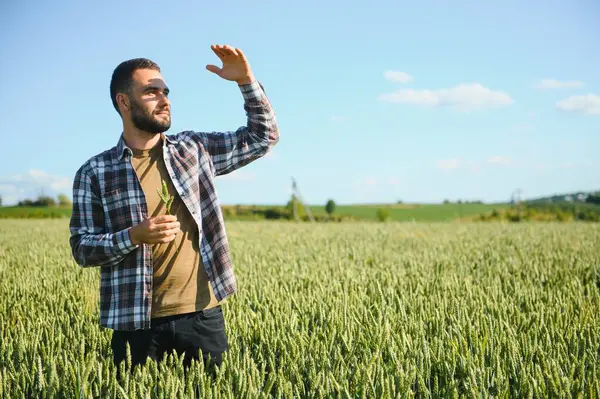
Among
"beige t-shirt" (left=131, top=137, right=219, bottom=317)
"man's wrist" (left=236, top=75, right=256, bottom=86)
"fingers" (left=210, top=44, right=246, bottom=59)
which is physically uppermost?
"fingers" (left=210, top=44, right=246, bottom=59)

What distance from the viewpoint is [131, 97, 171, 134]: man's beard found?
7.15 ft

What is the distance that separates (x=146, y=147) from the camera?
91.0 inches

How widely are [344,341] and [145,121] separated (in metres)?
1.34

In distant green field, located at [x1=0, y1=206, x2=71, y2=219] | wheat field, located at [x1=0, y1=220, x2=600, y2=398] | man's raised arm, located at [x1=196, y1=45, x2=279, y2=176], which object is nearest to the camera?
wheat field, located at [x1=0, y1=220, x2=600, y2=398]

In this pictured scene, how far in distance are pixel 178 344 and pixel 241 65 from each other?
1.30 meters

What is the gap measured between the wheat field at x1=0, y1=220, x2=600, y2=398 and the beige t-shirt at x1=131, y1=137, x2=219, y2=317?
0.84ft

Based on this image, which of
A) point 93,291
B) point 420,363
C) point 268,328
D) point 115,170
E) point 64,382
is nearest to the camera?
point 64,382

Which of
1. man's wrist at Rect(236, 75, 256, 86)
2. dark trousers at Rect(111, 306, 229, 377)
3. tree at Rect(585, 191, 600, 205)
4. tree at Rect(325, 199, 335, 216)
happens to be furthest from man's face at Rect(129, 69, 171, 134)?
tree at Rect(585, 191, 600, 205)

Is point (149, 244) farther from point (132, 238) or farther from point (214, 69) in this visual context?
point (214, 69)

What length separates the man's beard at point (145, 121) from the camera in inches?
85.8

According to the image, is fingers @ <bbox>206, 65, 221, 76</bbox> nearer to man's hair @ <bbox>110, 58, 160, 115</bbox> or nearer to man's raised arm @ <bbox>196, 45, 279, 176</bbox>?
man's raised arm @ <bbox>196, 45, 279, 176</bbox>

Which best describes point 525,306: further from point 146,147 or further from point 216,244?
point 146,147

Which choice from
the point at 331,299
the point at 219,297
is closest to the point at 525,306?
the point at 331,299

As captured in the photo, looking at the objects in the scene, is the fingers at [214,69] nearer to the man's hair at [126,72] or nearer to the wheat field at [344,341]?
the man's hair at [126,72]
